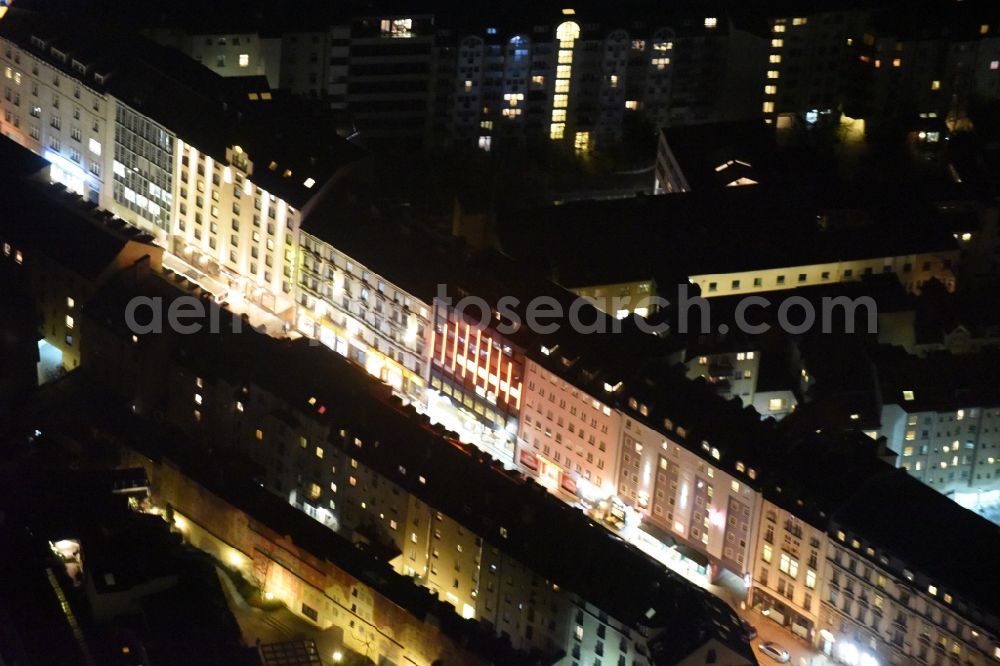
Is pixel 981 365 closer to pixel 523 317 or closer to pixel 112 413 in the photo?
pixel 523 317

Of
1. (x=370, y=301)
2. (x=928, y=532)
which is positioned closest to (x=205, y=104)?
(x=370, y=301)

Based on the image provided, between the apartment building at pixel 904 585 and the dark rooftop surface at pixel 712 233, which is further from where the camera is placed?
the dark rooftop surface at pixel 712 233

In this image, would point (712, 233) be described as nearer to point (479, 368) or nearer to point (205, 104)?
point (479, 368)

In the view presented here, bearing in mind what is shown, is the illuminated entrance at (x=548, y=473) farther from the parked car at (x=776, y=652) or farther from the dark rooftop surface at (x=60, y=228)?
the dark rooftop surface at (x=60, y=228)

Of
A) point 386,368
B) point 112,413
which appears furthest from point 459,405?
point 112,413

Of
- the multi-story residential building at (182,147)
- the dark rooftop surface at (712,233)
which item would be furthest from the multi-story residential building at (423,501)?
the dark rooftop surface at (712,233)
